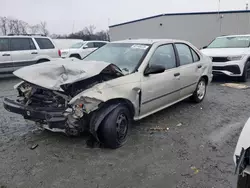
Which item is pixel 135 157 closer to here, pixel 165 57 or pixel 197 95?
pixel 165 57

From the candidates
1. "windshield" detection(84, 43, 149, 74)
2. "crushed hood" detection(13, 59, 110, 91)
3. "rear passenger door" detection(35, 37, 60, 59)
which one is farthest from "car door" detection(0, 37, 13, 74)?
"crushed hood" detection(13, 59, 110, 91)

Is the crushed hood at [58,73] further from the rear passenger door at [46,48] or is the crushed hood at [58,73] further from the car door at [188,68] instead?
the rear passenger door at [46,48]

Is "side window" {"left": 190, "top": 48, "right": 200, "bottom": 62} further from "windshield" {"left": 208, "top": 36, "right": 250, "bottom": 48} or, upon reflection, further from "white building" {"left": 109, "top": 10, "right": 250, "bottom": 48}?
"white building" {"left": 109, "top": 10, "right": 250, "bottom": 48}

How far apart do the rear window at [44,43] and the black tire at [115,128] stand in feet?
24.6

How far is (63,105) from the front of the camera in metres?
3.23

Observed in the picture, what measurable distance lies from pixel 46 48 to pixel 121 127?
761 cm

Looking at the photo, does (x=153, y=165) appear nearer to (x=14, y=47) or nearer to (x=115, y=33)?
(x=14, y=47)

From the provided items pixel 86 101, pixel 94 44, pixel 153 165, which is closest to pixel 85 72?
pixel 86 101

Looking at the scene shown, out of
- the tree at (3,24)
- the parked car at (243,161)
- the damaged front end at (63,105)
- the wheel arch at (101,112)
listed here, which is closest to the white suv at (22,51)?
the damaged front end at (63,105)

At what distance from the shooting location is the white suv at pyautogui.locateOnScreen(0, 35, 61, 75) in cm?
894

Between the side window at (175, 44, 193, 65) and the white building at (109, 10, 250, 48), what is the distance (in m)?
15.5

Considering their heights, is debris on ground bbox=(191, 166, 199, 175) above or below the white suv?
below

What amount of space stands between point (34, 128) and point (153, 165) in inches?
92.3

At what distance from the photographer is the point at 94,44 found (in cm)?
1495
